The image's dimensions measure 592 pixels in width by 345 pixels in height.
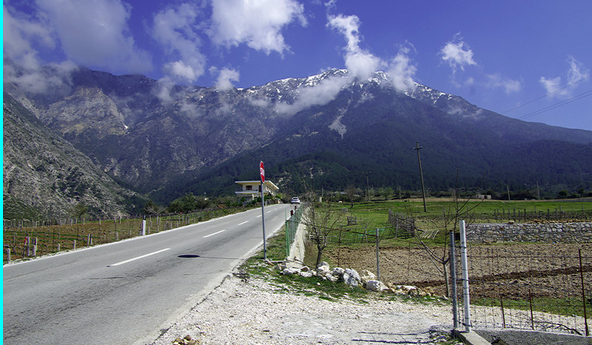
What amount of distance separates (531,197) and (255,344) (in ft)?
357

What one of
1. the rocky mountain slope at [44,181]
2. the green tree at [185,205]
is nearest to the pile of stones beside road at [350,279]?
the green tree at [185,205]

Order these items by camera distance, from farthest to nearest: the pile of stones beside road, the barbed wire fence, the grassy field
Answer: the grassy field
the pile of stones beside road
the barbed wire fence

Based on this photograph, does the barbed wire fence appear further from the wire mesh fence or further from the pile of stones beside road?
the pile of stones beside road

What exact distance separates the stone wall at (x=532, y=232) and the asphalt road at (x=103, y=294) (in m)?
21.4

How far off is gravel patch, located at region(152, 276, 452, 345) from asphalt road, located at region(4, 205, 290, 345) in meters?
0.40

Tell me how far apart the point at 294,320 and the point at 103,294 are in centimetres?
383

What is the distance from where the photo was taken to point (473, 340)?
4.80m

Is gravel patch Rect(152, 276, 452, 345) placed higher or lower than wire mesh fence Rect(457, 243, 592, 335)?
higher

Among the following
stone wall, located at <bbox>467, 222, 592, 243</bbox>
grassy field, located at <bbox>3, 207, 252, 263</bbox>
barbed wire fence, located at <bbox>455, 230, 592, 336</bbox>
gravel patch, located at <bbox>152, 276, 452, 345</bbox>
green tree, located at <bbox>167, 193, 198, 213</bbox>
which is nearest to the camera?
gravel patch, located at <bbox>152, 276, 452, 345</bbox>

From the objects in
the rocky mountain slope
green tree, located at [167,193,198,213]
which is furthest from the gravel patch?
the rocky mountain slope

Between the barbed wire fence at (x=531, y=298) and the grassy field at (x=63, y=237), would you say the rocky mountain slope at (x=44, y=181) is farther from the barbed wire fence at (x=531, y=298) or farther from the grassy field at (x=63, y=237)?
the barbed wire fence at (x=531, y=298)

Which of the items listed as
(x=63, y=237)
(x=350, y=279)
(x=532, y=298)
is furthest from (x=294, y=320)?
(x=63, y=237)

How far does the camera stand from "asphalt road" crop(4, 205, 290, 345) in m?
4.75

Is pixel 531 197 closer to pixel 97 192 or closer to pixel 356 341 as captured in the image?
pixel 356 341
